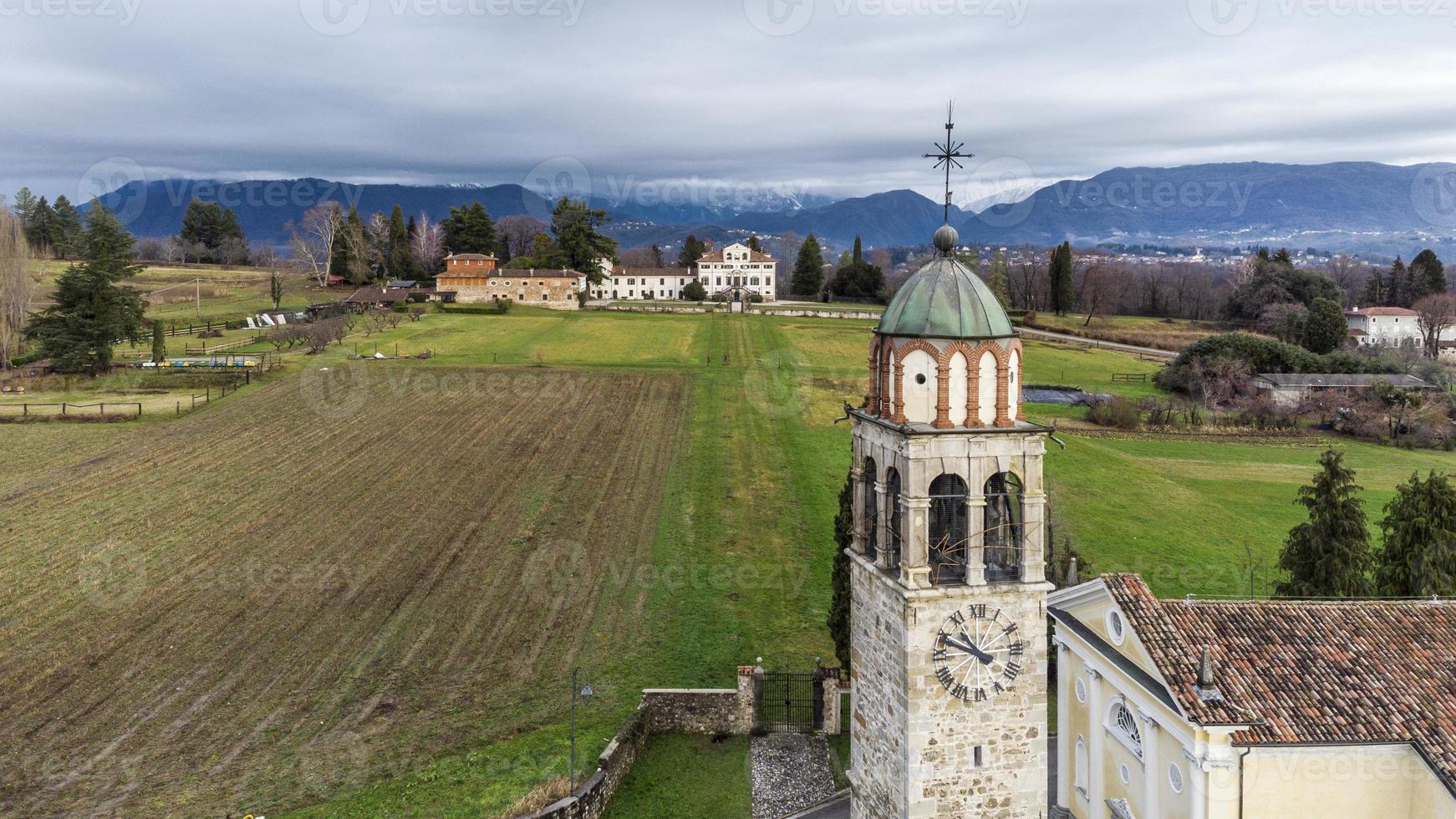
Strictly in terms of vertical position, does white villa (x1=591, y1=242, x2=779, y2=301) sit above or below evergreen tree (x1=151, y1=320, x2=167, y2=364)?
above

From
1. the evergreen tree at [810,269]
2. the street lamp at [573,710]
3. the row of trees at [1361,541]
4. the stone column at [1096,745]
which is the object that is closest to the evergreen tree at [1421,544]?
the row of trees at [1361,541]

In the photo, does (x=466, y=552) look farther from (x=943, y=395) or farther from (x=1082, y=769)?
(x=943, y=395)

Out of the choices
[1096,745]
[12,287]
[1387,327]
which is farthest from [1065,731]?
[1387,327]

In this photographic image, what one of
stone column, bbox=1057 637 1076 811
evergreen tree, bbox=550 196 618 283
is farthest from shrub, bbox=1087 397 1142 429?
evergreen tree, bbox=550 196 618 283

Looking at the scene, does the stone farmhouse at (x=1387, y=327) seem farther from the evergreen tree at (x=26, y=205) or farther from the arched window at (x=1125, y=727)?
the evergreen tree at (x=26, y=205)

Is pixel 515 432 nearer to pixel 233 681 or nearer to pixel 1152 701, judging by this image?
pixel 233 681

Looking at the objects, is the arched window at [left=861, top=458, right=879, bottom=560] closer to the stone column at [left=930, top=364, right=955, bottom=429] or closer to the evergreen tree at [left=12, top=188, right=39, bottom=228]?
the stone column at [left=930, top=364, right=955, bottom=429]

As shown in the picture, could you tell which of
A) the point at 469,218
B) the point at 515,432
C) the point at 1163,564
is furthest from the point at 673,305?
the point at 1163,564
